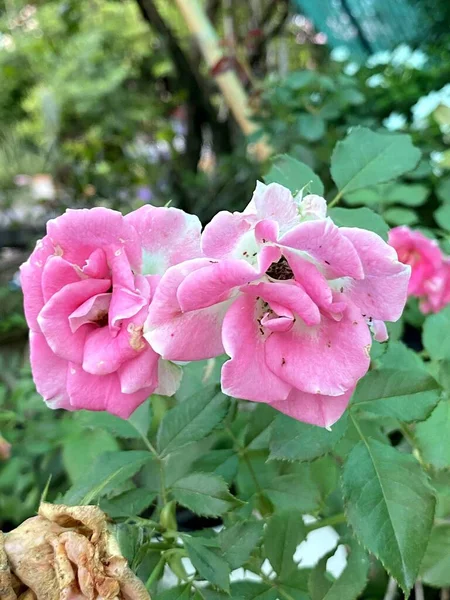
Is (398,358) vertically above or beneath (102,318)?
beneath

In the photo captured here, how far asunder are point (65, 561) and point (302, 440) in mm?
141

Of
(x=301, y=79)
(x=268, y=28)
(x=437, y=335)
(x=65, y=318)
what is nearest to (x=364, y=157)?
(x=437, y=335)

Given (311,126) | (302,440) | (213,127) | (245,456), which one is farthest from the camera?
(213,127)

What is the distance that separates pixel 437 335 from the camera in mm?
414

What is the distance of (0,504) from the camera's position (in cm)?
74

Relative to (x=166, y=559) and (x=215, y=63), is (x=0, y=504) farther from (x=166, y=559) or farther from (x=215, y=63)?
(x=215, y=63)

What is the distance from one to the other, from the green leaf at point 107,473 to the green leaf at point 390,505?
13cm

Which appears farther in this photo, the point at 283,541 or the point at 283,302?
the point at 283,541

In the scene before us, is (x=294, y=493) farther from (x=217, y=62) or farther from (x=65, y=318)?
(x=217, y=62)

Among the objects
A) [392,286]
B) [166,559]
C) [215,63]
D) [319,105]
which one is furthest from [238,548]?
[215,63]

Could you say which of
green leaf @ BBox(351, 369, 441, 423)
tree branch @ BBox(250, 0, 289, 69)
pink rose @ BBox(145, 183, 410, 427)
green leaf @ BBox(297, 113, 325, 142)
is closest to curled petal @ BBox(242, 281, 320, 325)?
pink rose @ BBox(145, 183, 410, 427)

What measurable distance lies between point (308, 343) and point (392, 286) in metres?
0.04

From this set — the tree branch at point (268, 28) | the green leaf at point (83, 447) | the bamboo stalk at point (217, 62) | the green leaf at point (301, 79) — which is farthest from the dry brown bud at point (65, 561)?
the tree branch at point (268, 28)

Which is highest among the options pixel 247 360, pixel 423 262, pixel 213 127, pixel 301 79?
pixel 247 360
